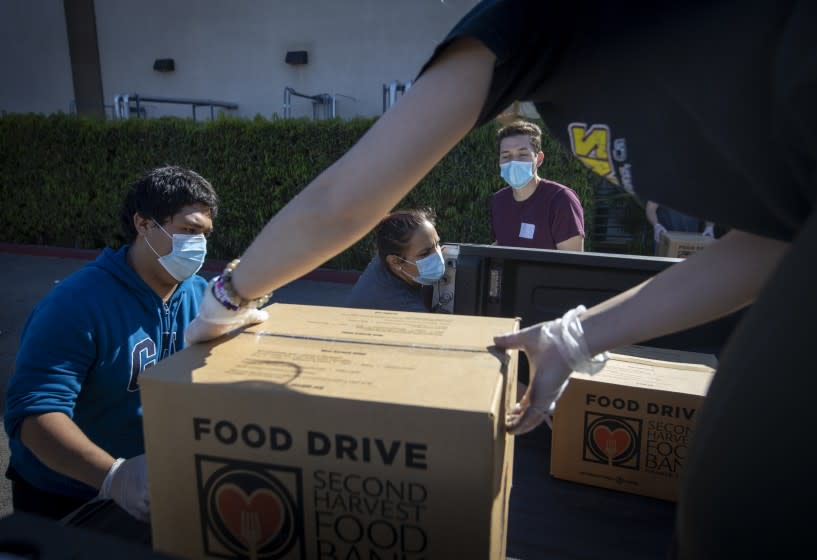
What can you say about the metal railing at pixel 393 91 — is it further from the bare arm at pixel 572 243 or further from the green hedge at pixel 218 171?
the bare arm at pixel 572 243

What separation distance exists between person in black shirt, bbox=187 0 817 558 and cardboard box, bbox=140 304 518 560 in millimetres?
178

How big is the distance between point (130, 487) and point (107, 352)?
495 mm

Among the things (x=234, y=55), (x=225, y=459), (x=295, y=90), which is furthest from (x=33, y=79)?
(x=225, y=459)

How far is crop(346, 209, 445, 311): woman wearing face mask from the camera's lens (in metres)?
2.38

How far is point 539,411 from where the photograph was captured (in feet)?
3.28

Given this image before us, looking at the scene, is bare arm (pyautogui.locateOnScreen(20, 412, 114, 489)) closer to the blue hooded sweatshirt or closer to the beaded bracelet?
the blue hooded sweatshirt

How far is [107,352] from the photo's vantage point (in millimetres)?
1552

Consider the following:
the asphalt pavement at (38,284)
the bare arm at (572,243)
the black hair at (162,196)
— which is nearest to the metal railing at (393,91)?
the asphalt pavement at (38,284)

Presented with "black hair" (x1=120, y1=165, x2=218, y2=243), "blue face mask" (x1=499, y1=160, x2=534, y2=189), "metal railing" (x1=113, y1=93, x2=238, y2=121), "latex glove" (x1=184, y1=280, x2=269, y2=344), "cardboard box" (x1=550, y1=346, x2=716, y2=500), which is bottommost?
"cardboard box" (x1=550, y1=346, x2=716, y2=500)

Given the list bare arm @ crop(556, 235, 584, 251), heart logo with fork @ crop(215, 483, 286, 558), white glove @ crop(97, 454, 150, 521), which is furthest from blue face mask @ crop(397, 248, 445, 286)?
heart logo with fork @ crop(215, 483, 286, 558)

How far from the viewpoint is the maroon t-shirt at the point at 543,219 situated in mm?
3260

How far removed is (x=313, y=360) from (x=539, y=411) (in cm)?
Result: 41

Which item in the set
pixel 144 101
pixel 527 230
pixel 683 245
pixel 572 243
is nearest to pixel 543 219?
pixel 527 230

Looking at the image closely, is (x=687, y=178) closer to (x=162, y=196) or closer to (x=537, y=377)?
(x=537, y=377)
